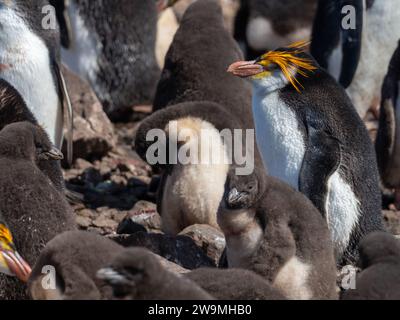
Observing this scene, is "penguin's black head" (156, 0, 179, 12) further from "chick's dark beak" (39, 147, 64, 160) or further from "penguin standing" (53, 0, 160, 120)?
"chick's dark beak" (39, 147, 64, 160)

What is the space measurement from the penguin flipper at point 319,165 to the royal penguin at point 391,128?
6.33ft

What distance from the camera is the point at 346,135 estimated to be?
22.2ft

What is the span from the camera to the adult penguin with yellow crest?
22.0 ft

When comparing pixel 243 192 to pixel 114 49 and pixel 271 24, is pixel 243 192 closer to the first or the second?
pixel 114 49

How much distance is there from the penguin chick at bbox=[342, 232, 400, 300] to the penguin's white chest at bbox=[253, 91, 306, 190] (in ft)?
4.69

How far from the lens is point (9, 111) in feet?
26.0

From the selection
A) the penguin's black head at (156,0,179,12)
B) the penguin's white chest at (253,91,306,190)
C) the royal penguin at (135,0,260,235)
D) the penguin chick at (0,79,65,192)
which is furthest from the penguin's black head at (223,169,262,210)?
the penguin's black head at (156,0,179,12)

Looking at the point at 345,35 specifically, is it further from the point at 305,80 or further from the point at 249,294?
the point at 249,294

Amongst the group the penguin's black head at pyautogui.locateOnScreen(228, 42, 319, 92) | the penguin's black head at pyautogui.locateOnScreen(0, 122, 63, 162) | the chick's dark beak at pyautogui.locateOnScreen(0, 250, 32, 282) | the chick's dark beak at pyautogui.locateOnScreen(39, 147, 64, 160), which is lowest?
the chick's dark beak at pyautogui.locateOnScreen(0, 250, 32, 282)

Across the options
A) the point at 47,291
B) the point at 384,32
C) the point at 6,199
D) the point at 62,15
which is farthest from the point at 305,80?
the point at 62,15

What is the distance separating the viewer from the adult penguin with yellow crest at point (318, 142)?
22.0 ft

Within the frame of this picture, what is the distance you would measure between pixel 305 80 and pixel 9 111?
212cm

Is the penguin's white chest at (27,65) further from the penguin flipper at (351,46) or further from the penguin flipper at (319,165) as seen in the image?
the penguin flipper at (351,46)

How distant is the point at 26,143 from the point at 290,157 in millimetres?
1579
